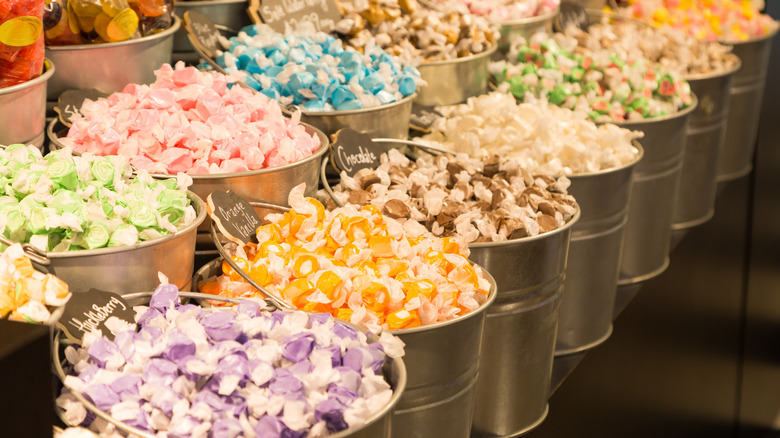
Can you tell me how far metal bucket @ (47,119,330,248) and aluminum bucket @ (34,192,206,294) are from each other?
17 cm

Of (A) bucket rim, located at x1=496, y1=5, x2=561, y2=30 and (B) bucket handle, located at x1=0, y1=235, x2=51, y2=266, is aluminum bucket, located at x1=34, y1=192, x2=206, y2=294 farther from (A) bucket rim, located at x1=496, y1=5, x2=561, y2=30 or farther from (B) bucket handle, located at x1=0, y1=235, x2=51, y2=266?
(A) bucket rim, located at x1=496, y1=5, x2=561, y2=30

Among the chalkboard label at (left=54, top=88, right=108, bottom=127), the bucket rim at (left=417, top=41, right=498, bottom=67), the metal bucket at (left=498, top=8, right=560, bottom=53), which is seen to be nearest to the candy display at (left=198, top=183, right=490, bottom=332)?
the chalkboard label at (left=54, top=88, right=108, bottom=127)

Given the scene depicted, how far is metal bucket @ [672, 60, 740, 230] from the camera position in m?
3.00

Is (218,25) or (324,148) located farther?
(218,25)

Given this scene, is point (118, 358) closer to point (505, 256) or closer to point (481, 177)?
point (505, 256)

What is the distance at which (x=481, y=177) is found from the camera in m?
1.89

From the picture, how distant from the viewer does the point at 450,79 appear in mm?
2434

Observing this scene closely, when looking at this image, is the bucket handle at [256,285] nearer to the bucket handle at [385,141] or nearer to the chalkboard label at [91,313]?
the chalkboard label at [91,313]

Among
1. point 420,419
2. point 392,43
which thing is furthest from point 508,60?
point 420,419

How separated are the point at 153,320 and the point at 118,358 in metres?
0.11

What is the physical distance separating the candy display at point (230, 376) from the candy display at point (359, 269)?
13cm

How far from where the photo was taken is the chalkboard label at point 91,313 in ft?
3.86

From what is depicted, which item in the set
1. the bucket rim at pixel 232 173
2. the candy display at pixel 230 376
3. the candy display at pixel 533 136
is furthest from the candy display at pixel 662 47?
the candy display at pixel 230 376

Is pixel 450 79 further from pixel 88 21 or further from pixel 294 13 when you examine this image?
pixel 88 21
